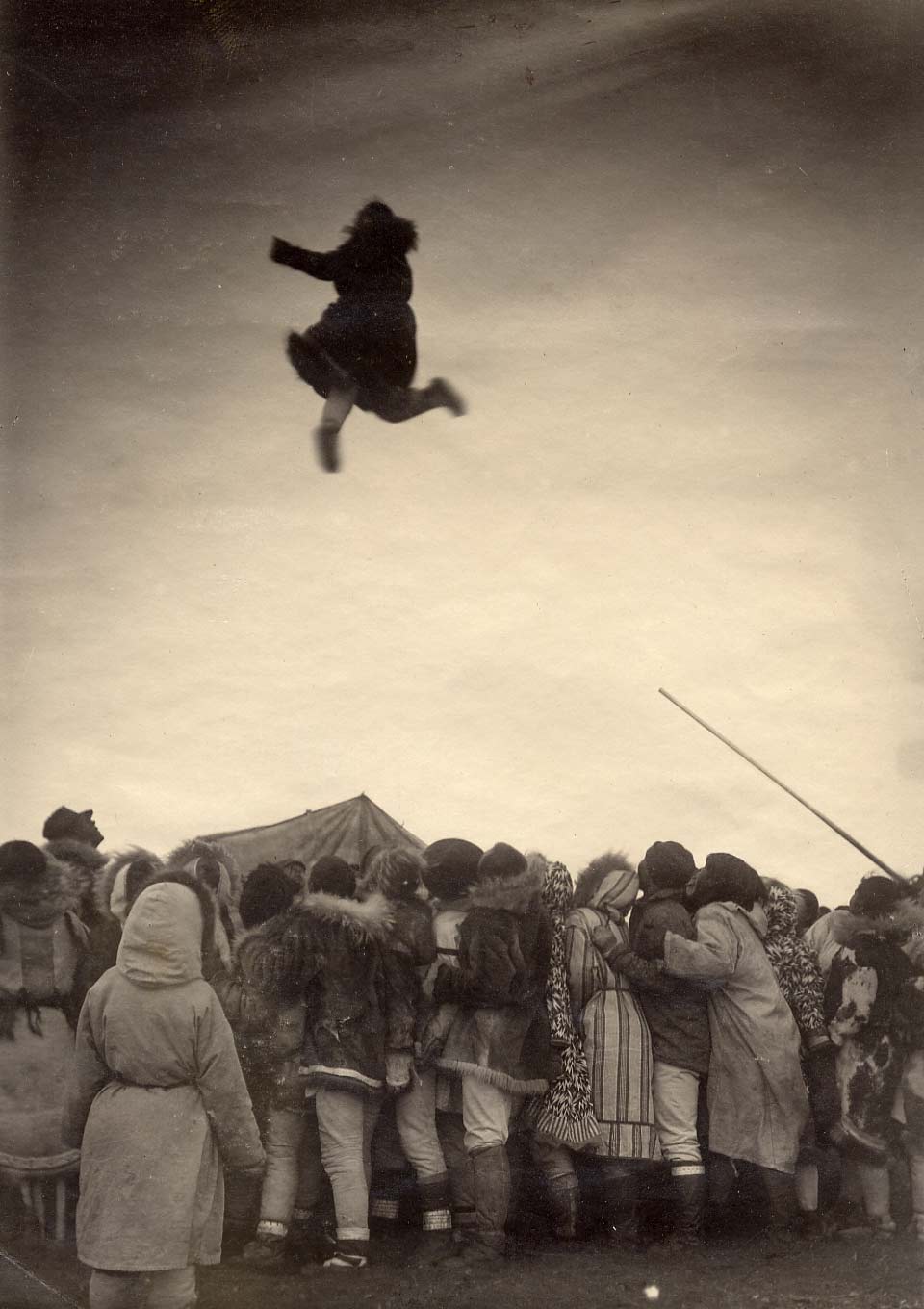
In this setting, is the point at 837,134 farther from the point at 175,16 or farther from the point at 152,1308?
the point at 152,1308

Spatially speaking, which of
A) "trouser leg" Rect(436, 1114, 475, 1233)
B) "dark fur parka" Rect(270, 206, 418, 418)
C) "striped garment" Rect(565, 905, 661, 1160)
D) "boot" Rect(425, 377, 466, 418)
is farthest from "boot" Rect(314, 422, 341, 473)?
"trouser leg" Rect(436, 1114, 475, 1233)

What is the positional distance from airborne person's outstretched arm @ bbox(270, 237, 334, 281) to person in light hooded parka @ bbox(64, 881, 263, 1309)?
202 cm

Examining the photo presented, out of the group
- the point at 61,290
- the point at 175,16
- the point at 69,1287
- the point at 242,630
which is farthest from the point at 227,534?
the point at 69,1287

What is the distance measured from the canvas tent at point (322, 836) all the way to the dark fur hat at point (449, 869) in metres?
0.06

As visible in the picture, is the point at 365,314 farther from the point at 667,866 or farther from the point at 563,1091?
the point at 563,1091

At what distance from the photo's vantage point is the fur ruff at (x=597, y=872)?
4949 millimetres

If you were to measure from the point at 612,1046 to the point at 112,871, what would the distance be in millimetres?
1573

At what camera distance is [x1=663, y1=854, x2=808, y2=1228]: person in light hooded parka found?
481 cm

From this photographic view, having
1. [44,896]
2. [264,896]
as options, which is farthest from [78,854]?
[264,896]

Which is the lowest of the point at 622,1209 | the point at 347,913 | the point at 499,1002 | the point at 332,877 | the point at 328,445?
the point at 622,1209

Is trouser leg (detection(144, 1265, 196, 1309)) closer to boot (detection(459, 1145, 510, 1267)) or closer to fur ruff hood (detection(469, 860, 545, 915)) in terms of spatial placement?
boot (detection(459, 1145, 510, 1267))

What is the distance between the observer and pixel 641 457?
5246mm

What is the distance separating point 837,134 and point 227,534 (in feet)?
7.71

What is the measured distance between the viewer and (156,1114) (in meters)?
4.45
